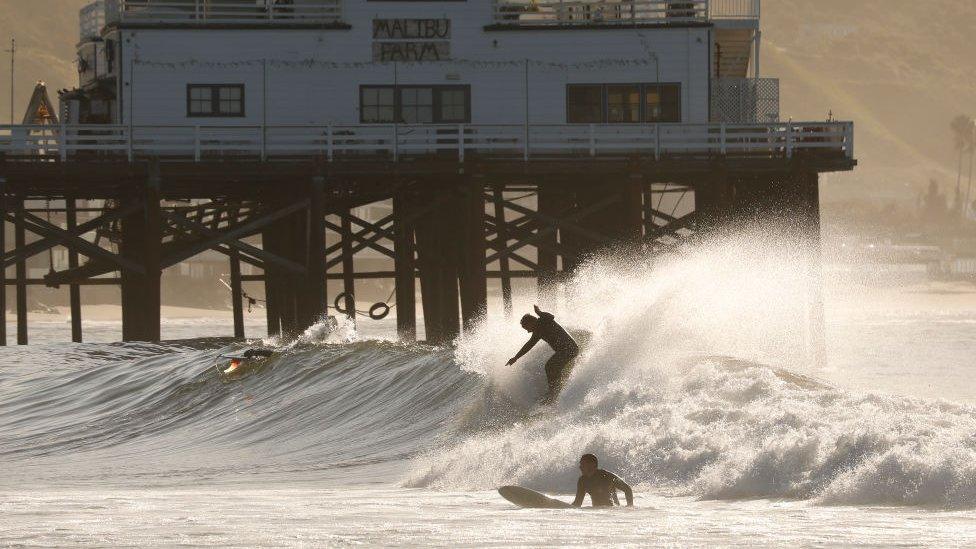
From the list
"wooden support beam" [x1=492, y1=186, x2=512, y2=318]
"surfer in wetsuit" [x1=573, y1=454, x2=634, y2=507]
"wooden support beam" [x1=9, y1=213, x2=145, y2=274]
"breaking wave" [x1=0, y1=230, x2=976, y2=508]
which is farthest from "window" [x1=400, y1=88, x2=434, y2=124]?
"surfer in wetsuit" [x1=573, y1=454, x2=634, y2=507]

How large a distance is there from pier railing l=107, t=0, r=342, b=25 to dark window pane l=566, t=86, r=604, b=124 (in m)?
5.37

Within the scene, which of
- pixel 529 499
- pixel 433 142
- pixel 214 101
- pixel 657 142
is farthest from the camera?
pixel 214 101

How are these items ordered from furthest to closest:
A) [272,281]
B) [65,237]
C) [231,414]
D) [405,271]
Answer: [272,281]
[405,271]
[65,237]
[231,414]

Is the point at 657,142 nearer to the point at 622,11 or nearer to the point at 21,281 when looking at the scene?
the point at 622,11

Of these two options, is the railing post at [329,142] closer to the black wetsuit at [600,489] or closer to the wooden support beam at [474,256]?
the wooden support beam at [474,256]

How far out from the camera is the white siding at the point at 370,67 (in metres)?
37.1

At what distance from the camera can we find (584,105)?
122 ft

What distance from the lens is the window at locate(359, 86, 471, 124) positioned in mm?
37062

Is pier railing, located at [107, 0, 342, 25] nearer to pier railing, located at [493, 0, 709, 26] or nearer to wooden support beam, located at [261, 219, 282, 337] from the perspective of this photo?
pier railing, located at [493, 0, 709, 26]

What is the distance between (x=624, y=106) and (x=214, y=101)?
8.77 metres

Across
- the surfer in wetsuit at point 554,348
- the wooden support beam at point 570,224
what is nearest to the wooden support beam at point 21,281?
the wooden support beam at point 570,224

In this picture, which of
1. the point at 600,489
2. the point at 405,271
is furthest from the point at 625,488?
the point at 405,271

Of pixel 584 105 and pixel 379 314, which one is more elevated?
pixel 584 105

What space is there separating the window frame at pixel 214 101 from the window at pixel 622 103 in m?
6.96
